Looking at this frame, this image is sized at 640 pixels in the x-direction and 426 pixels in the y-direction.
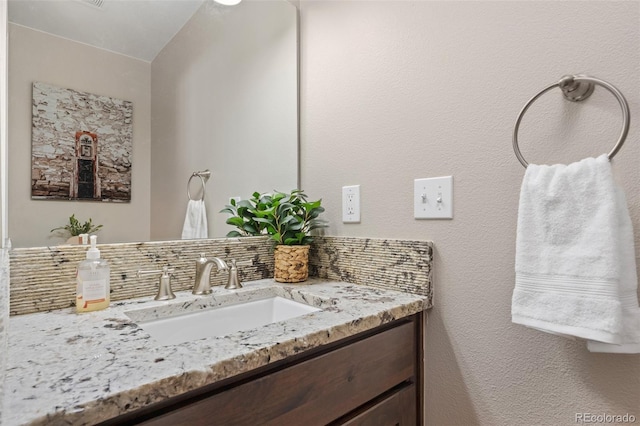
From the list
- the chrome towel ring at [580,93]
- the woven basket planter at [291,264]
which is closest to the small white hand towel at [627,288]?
the chrome towel ring at [580,93]

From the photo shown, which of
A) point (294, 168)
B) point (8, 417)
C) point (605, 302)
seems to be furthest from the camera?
point (294, 168)

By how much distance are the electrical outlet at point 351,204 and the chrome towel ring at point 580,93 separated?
48 centimetres

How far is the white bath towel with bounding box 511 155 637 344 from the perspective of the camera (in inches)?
24.2

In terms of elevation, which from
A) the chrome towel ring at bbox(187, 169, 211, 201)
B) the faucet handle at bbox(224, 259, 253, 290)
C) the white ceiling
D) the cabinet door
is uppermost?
the white ceiling

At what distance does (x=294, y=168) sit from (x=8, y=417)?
105 centimetres

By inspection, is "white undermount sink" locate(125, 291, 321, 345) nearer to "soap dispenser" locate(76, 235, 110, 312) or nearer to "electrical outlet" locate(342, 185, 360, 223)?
"soap dispenser" locate(76, 235, 110, 312)

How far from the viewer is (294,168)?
1327 millimetres

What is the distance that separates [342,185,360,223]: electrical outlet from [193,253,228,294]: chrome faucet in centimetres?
42

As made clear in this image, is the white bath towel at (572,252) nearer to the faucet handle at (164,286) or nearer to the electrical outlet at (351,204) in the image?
the electrical outlet at (351,204)

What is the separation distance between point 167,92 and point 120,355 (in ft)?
2.55

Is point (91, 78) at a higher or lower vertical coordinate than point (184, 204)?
higher

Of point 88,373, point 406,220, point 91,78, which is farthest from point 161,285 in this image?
point 406,220

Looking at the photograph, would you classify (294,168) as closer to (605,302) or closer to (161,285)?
(161,285)

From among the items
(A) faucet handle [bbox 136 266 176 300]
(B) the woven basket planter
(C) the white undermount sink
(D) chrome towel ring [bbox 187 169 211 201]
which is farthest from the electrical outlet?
(A) faucet handle [bbox 136 266 176 300]
